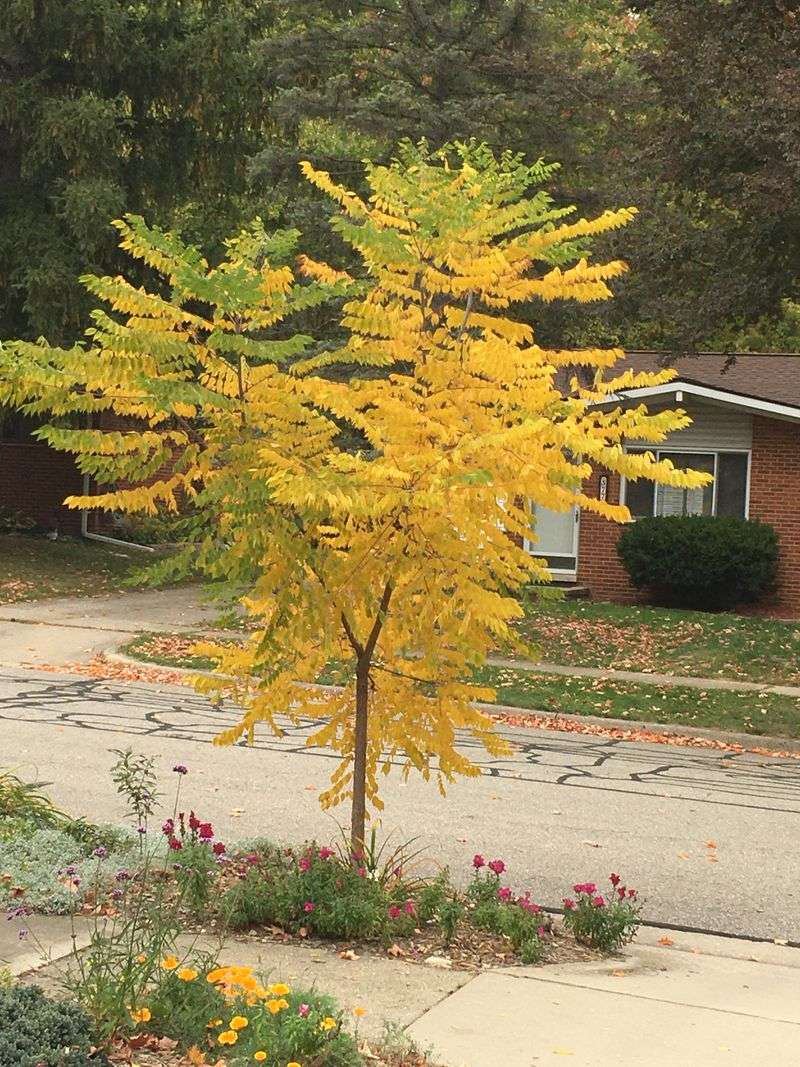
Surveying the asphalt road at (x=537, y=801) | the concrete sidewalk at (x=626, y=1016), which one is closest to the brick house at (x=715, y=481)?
the asphalt road at (x=537, y=801)

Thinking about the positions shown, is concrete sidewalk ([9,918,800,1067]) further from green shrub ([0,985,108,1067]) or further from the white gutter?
the white gutter

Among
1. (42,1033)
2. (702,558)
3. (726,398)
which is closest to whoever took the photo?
(42,1033)

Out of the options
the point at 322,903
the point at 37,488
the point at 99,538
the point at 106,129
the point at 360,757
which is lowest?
the point at 322,903

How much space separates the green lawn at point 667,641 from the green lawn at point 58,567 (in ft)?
23.9

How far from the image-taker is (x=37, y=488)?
111 ft

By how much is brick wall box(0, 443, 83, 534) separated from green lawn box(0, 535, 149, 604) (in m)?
1.24

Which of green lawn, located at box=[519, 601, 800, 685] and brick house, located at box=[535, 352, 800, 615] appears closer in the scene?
green lawn, located at box=[519, 601, 800, 685]

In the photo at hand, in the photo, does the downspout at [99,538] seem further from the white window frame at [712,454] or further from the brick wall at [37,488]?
the white window frame at [712,454]

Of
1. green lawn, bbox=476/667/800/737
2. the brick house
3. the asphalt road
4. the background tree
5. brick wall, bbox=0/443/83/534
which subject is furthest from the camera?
brick wall, bbox=0/443/83/534

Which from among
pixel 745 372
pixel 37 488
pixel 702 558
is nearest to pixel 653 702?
pixel 702 558

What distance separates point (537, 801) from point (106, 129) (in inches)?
766

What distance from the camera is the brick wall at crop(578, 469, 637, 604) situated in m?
25.7

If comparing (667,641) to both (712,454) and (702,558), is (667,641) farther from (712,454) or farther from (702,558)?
(712,454)

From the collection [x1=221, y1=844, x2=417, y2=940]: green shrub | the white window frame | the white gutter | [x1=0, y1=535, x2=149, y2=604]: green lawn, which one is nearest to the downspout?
[x1=0, y1=535, x2=149, y2=604]: green lawn
